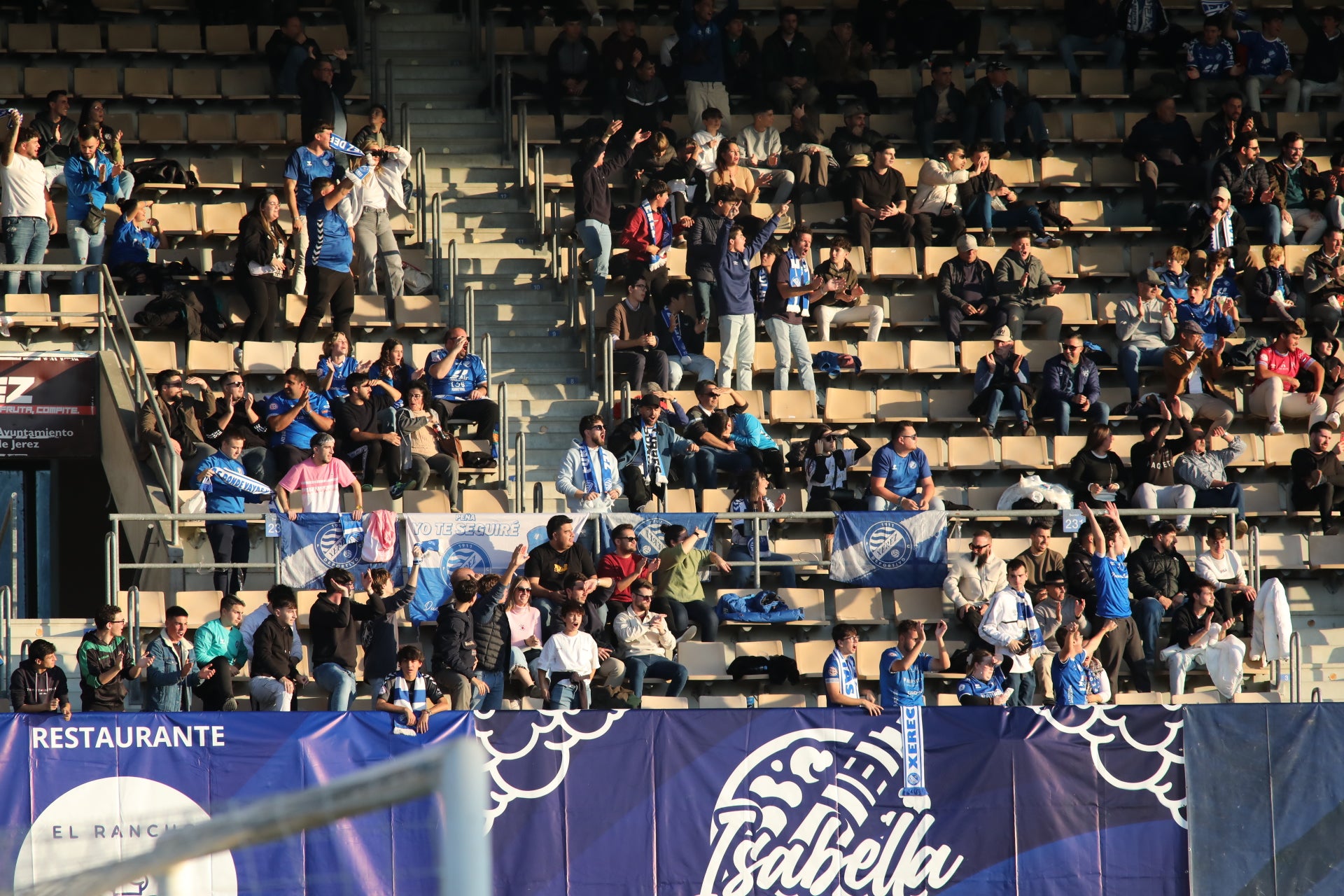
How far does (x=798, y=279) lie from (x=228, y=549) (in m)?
6.41

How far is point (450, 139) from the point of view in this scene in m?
21.3

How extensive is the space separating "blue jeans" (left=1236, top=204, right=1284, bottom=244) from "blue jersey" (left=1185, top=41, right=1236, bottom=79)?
2.47 meters

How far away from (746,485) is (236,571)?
169 inches

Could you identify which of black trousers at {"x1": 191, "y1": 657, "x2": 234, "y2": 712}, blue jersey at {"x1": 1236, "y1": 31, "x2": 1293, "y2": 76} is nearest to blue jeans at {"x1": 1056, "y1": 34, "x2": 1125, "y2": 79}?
blue jersey at {"x1": 1236, "y1": 31, "x2": 1293, "y2": 76}

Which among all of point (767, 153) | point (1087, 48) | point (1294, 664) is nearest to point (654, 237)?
point (767, 153)

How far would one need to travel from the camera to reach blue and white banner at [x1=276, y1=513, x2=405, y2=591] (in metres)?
15.2

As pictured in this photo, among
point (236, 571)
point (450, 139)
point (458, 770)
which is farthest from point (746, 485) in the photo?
point (458, 770)

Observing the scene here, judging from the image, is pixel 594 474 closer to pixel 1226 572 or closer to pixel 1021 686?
pixel 1021 686

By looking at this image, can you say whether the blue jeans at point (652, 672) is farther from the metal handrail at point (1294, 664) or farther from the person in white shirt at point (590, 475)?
the metal handrail at point (1294, 664)

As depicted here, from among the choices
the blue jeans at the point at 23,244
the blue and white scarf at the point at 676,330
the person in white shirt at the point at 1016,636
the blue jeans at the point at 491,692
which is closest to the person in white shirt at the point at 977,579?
the person in white shirt at the point at 1016,636

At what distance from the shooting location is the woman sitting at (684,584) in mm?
15359

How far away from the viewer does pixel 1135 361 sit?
19.1 metres

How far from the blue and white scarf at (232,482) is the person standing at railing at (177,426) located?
0.30 meters

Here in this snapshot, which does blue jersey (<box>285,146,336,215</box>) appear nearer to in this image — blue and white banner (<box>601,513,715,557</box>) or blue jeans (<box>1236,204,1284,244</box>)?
blue and white banner (<box>601,513,715,557</box>)
